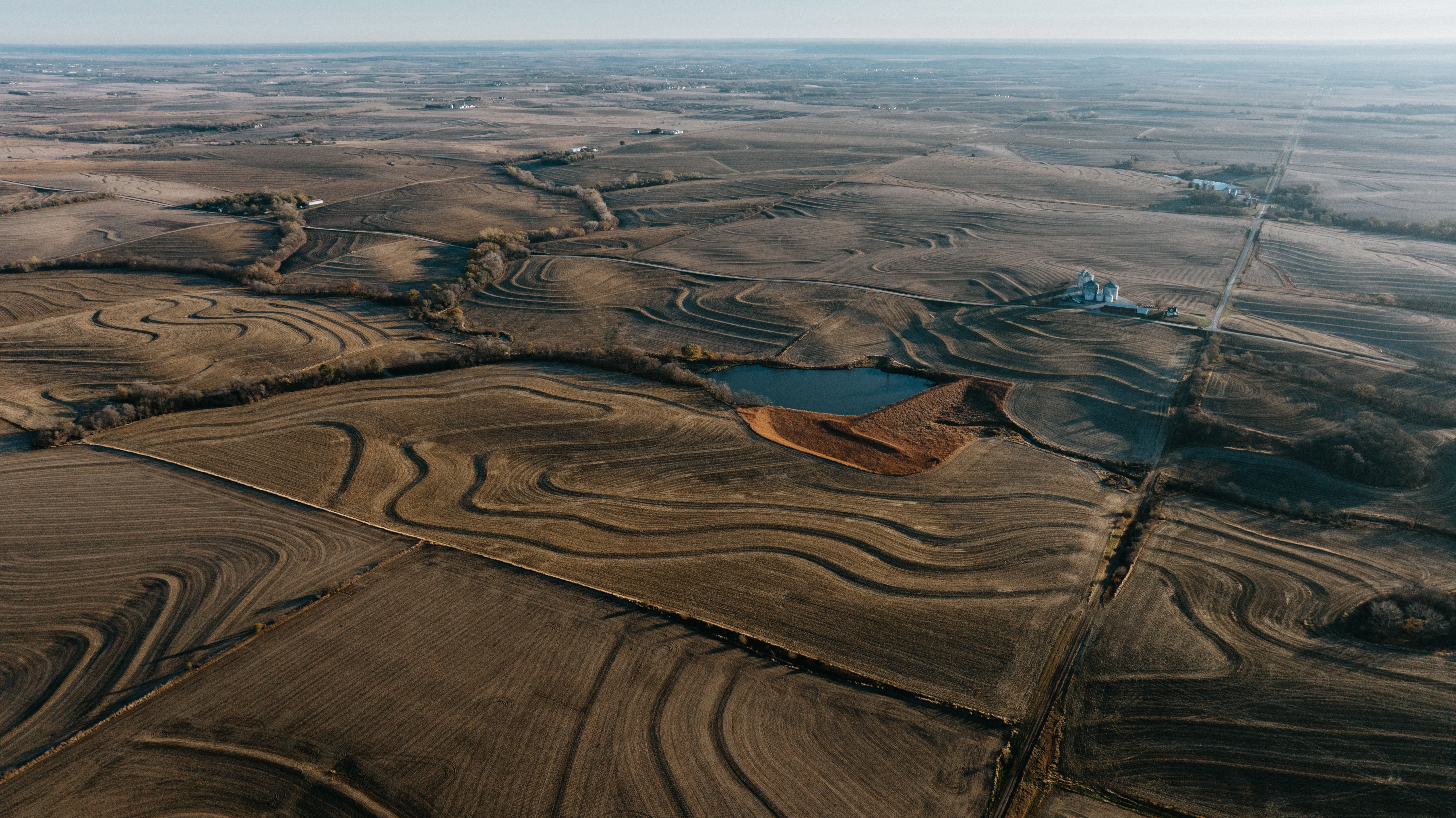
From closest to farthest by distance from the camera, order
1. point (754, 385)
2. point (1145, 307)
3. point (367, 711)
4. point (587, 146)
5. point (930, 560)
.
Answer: point (367, 711), point (930, 560), point (754, 385), point (1145, 307), point (587, 146)

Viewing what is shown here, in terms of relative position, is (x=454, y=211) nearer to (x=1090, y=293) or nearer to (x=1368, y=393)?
(x=1090, y=293)

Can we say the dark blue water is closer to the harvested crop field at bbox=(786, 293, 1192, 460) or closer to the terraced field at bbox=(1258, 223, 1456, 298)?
the harvested crop field at bbox=(786, 293, 1192, 460)

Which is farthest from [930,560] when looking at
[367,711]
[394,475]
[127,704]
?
[127,704]

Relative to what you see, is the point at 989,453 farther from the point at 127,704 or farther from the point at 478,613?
the point at 127,704

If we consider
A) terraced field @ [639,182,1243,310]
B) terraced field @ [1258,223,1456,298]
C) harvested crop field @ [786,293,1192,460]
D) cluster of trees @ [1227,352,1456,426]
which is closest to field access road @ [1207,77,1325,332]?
terraced field @ [639,182,1243,310]

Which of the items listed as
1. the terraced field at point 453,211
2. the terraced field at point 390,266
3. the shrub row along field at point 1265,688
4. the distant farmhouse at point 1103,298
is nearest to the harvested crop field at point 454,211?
the terraced field at point 453,211

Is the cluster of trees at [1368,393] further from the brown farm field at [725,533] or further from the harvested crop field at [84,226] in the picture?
the harvested crop field at [84,226]
